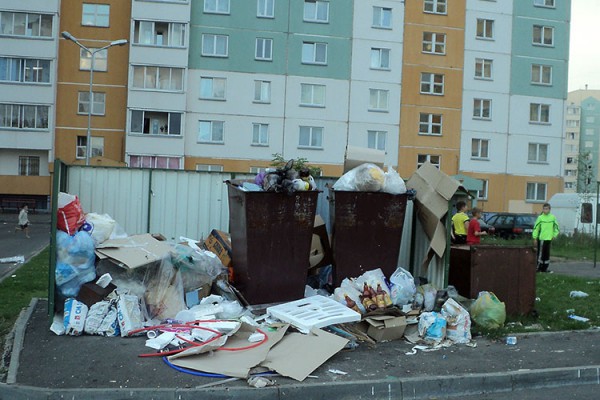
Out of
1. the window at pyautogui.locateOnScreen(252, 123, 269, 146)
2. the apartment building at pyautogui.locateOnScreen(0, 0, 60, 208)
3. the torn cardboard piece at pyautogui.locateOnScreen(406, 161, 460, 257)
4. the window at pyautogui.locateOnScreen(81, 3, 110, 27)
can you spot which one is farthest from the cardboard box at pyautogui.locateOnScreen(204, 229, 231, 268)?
the window at pyautogui.locateOnScreen(81, 3, 110, 27)

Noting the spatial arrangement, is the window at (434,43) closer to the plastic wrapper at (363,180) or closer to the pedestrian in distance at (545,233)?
the pedestrian in distance at (545,233)

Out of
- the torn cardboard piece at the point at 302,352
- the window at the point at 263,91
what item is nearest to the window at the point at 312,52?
the window at the point at 263,91

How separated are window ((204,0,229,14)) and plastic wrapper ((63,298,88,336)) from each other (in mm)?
33475

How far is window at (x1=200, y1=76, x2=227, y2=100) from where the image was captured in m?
37.7

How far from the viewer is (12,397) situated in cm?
506

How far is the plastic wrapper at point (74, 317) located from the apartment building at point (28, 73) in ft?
113

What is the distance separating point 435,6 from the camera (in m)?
40.5

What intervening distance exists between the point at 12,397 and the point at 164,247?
2.85 m

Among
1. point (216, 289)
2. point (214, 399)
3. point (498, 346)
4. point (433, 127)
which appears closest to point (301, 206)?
point (216, 289)

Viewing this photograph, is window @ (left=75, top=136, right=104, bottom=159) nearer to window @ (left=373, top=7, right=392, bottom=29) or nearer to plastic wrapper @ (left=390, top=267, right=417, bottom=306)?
window @ (left=373, top=7, right=392, bottom=29)

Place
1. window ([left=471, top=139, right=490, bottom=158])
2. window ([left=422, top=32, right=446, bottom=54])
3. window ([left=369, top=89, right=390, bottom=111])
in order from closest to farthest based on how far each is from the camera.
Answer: window ([left=369, top=89, right=390, bottom=111]) < window ([left=422, top=32, right=446, bottom=54]) < window ([left=471, top=139, right=490, bottom=158])

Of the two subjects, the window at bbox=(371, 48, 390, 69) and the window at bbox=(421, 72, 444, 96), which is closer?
the window at bbox=(371, 48, 390, 69)

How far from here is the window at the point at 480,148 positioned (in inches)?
1606

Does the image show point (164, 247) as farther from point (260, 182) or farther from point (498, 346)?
point (498, 346)
